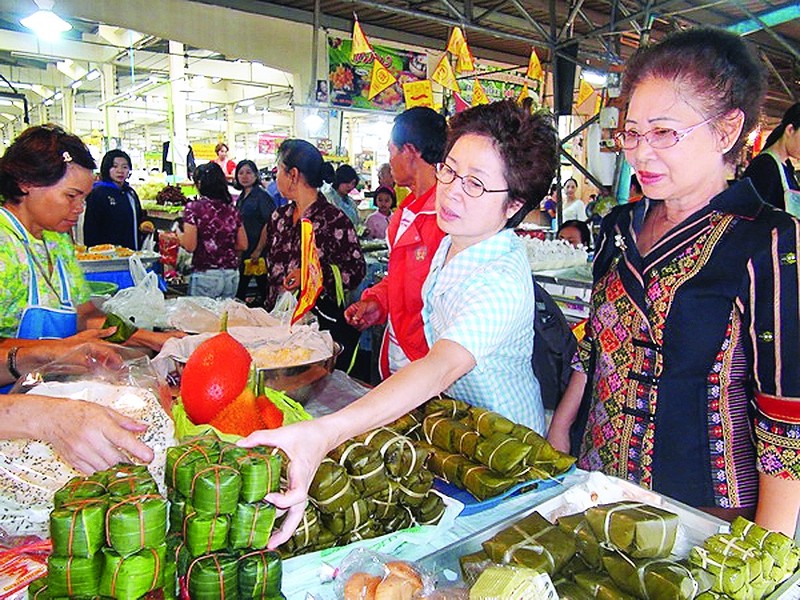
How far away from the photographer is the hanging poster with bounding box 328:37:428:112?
26.2 feet

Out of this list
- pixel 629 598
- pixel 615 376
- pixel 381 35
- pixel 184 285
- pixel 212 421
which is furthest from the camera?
pixel 381 35

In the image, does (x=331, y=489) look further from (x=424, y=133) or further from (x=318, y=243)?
(x=318, y=243)

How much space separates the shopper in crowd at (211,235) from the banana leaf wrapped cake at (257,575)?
466 centimetres

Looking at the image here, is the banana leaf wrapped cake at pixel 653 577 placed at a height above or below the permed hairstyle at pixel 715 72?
below

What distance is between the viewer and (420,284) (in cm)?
220

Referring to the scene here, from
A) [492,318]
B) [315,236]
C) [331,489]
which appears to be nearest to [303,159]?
[315,236]

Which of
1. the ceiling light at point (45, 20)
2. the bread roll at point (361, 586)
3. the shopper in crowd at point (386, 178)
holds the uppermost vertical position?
the ceiling light at point (45, 20)

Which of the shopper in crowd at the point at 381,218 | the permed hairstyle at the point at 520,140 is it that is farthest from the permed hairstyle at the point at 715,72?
the shopper in crowd at the point at 381,218

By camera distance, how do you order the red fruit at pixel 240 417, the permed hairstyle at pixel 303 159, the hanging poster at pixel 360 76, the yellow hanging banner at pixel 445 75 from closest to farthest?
the red fruit at pixel 240 417, the permed hairstyle at pixel 303 159, the yellow hanging banner at pixel 445 75, the hanging poster at pixel 360 76

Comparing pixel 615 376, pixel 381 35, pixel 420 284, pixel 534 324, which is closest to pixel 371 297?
pixel 420 284

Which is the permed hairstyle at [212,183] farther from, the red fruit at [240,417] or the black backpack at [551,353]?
the red fruit at [240,417]

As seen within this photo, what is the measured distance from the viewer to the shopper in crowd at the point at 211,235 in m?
5.15

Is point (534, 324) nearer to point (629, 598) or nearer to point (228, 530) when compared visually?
point (629, 598)

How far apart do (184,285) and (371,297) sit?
4.28 meters
